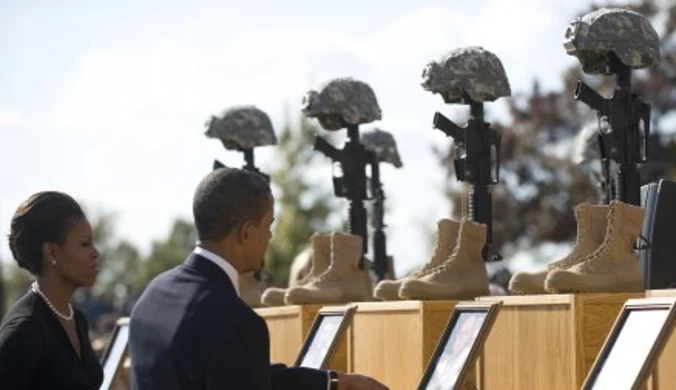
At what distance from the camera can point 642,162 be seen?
994 cm

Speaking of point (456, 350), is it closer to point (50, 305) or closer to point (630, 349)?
point (630, 349)

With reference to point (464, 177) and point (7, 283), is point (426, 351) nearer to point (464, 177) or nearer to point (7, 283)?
point (464, 177)

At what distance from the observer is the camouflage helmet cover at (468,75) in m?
10.5

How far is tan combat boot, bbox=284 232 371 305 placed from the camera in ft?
36.6

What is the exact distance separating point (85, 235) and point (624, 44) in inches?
112

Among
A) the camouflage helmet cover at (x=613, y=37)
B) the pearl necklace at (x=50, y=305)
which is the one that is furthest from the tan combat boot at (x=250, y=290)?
the pearl necklace at (x=50, y=305)

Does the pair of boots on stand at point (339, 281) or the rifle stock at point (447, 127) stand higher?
the rifle stock at point (447, 127)

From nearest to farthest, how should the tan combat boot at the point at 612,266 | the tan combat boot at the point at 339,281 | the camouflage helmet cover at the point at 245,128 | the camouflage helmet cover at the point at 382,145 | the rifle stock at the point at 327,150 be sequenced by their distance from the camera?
the tan combat boot at the point at 612,266
the tan combat boot at the point at 339,281
the rifle stock at the point at 327,150
the camouflage helmet cover at the point at 245,128
the camouflage helmet cover at the point at 382,145

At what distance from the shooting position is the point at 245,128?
14.1 metres

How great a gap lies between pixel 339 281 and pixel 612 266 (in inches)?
112

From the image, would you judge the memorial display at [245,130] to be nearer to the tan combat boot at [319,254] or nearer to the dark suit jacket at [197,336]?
the tan combat boot at [319,254]

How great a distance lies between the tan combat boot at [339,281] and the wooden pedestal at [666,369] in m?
3.40

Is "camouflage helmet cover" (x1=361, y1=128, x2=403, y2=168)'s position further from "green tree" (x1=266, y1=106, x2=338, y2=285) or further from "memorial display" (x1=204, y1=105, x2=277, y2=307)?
"green tree" (x1=266, y1=106, x2=338, y2=285)

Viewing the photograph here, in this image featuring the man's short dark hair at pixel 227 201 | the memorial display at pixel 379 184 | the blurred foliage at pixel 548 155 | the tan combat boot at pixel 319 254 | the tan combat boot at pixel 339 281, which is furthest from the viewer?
the blurred foliage at pixel 548 155
